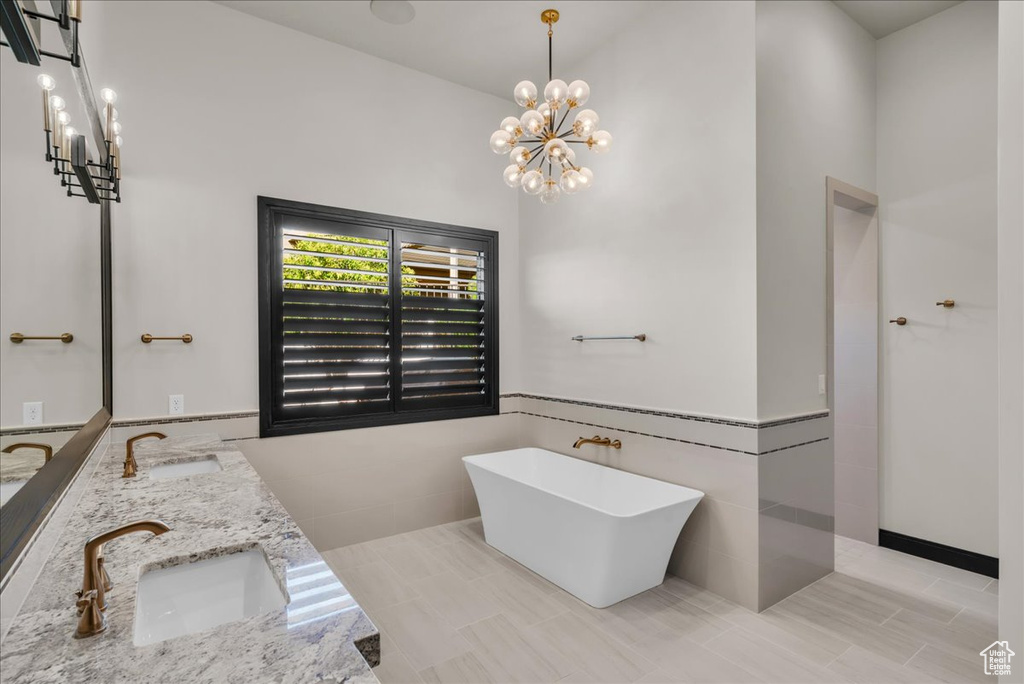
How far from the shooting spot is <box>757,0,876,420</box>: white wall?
262 cm

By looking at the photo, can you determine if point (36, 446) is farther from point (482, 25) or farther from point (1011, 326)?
point (482, 25)

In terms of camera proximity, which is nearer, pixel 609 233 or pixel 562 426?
pixel 609 233

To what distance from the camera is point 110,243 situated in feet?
8.23

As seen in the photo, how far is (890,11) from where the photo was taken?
3125 millimetres

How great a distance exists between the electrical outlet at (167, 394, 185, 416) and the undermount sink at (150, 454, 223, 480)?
24.4 inches

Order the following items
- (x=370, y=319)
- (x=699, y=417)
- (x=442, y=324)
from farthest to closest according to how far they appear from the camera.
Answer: (x=442, y=324), (x=370, y=319), (x=699, y=417)

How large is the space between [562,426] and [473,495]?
0.89 metres

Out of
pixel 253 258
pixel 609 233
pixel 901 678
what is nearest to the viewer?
pixel 901 678

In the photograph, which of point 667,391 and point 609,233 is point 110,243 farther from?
point 667,391

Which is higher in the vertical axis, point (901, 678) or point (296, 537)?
point (296, 537)

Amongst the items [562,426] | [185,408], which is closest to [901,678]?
[562,426]

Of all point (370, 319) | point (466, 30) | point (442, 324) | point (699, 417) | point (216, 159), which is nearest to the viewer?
point (699, 417)

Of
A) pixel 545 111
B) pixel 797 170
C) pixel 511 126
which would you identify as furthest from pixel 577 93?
pixel 797 170

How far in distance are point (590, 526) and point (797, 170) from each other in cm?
224
